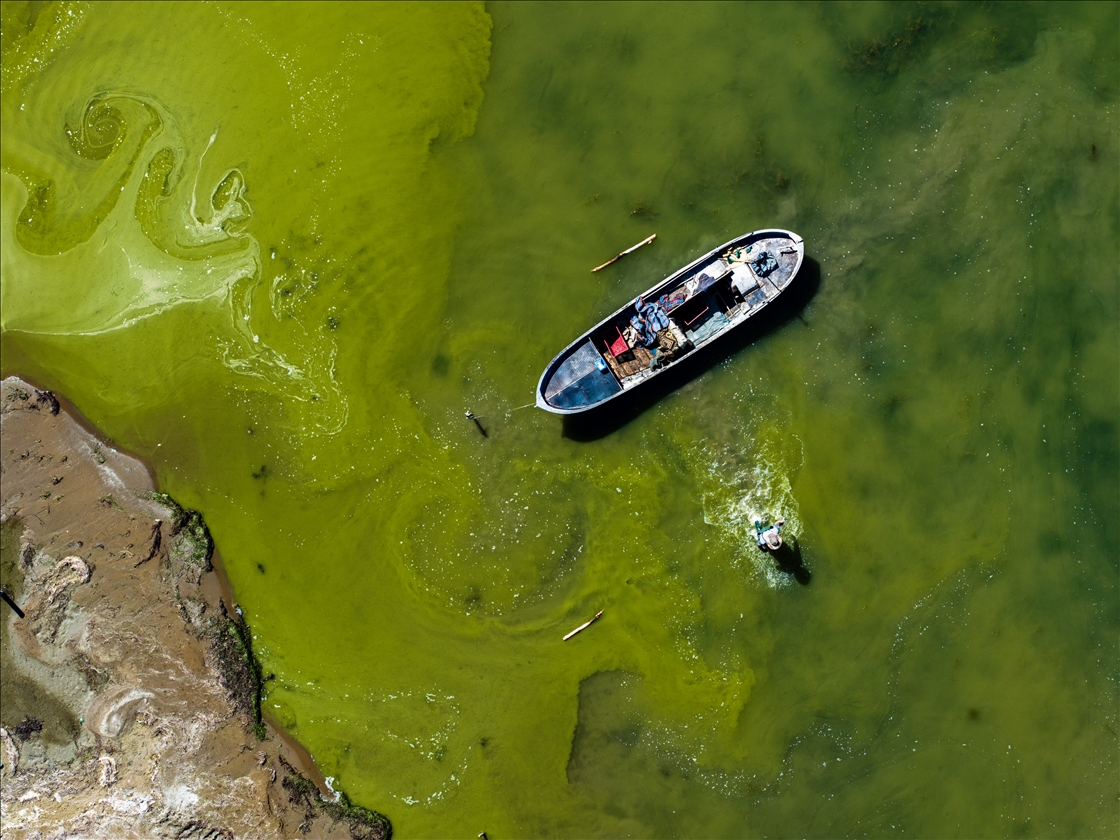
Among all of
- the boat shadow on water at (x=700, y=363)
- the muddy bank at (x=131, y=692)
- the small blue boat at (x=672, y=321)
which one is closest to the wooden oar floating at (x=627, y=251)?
the small blue boat at (x=672, y=321)

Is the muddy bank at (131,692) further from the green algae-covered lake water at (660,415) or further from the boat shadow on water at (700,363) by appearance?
the boat shadow on water at (700,363)

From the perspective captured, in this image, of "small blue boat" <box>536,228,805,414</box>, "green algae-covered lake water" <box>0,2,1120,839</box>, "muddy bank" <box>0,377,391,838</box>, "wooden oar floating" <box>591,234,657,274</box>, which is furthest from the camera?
"wooden oar floating" <box>591,234,657,274</box>

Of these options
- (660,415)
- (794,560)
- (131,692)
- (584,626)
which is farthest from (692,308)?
(131,692)

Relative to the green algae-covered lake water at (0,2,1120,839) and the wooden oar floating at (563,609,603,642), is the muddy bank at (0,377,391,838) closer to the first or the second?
the green algae-covered lake water at (0,2,1120,839)

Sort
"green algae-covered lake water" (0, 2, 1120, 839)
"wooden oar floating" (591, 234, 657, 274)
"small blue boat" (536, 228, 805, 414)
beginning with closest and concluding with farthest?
"small blue boat" (536, 228, 805, 414) < "green algae-covered lake water" (0, 2, 1120, 839) < "wooden oar floating" (591, 234, 657, 274)

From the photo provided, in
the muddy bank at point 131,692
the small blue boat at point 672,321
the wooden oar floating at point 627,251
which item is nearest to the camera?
the small blue boat at point 672,321

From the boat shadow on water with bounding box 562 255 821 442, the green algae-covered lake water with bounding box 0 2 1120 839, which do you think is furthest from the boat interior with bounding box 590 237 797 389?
the green algae-covered lake water with bounding box 0 2 1120 839

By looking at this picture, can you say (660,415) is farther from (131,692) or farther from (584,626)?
(131,692)
